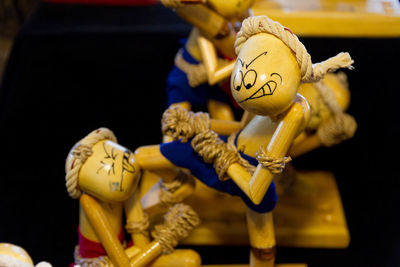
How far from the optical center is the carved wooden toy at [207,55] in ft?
3.11

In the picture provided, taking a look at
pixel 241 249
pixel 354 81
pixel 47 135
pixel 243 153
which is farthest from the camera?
pixel 354 81

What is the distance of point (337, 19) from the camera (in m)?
1.30

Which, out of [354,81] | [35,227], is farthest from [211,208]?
[354,81]

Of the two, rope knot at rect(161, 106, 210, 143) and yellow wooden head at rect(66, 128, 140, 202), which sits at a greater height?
rope knot at rect(161, 106, 210, 143)

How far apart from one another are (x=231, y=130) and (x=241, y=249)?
26 centimetres

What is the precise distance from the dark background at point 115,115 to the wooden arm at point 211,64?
31 centimetres

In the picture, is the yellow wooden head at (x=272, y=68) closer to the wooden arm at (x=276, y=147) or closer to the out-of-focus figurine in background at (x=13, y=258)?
the wooden arm at (x=276, y=147)

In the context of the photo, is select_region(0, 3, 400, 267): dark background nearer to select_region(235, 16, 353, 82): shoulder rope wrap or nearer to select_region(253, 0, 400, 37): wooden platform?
select_region(253, 0, 400, 37): wooden platform

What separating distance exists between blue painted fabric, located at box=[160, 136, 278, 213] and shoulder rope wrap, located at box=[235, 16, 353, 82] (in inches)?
7.7

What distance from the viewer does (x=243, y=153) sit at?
83cm

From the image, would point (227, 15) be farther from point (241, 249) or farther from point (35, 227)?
point (35, 227)

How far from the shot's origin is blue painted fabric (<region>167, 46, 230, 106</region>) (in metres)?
1.06

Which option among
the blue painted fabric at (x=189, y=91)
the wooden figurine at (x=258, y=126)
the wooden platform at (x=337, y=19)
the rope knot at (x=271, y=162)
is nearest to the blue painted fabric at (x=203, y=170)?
the wooden figurine at (x=258, y=126)

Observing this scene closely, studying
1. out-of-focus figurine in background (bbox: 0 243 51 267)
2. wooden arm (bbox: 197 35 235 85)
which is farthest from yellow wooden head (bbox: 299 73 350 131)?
out-of-focus figurine in background (bbox: 0 243 51 267)
